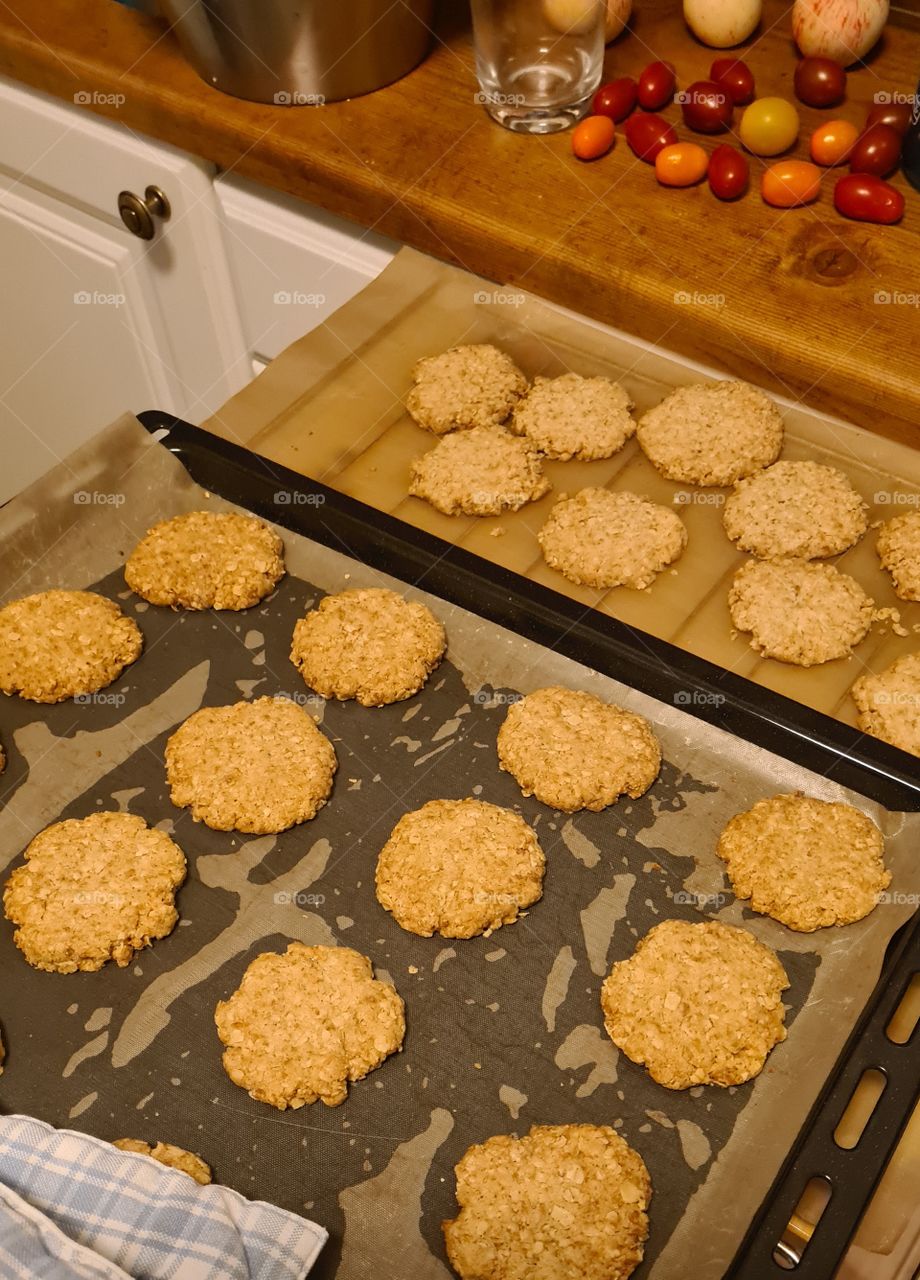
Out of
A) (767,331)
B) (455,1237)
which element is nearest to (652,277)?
(767,331)

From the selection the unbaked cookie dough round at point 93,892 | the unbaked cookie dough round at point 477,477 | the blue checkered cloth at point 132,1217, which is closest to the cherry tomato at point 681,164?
the unbaked cookie dough round at point 477,477

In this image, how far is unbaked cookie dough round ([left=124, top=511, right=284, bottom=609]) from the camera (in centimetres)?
193

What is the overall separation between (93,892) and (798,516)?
122 cm

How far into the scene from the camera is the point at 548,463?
2.16 meters

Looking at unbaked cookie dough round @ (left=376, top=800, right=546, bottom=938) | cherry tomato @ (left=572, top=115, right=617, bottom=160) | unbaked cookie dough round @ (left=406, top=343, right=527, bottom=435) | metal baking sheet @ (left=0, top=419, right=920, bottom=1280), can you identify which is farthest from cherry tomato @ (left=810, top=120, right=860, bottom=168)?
unbaked cookie dough round @ (left=376, top=800, right=546, bottom=938)

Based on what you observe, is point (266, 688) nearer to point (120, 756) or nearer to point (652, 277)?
point (120, 756)

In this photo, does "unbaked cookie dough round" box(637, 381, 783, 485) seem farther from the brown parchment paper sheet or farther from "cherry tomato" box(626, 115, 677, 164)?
"cherry tomato" box(626, 115, 677, 164)

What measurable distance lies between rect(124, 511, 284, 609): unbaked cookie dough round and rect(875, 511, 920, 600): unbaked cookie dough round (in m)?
0.97

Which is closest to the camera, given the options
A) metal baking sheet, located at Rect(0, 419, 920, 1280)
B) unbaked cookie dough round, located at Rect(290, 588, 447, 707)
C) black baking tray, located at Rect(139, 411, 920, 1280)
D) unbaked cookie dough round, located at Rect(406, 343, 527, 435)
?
black baking tray, located at Rect(139, 411, 920, 1280)

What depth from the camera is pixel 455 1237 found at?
1394 mm

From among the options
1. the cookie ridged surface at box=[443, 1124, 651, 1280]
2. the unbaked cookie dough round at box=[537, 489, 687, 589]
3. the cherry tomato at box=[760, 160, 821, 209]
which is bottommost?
the cookie ridged surface at box=[443, 1124, 651, 1280]

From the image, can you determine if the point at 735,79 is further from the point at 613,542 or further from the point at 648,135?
the point at 613,542

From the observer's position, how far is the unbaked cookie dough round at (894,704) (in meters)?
1.74

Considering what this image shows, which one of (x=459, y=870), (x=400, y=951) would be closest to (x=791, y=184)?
(x=459, y=870)
